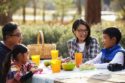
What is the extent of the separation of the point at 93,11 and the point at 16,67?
9.91m

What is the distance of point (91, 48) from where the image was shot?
6277mm

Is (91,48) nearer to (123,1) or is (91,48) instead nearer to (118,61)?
(118,61)

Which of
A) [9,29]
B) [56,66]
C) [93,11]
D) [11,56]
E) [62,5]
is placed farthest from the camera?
[62,5]

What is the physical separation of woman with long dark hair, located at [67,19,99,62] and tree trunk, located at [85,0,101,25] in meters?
8.41

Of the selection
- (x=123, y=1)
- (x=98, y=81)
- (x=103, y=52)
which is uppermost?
(x=123, y=1)

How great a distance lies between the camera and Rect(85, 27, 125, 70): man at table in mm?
5320

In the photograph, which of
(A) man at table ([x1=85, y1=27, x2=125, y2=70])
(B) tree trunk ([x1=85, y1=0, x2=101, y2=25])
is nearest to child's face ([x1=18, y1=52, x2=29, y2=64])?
(A) man at table ([x1=85, y1=27, x2=125, y2=70])

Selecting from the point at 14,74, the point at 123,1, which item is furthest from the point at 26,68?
the point at 123,1

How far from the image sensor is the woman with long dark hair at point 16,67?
502 cm

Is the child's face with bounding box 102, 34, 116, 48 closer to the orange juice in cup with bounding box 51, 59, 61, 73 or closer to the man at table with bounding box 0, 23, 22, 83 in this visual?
the orange juice in cup with bounding box 51, 59, 61, 73

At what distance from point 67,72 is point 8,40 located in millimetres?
785

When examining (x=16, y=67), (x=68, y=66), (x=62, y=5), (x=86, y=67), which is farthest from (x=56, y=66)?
(x=62, y=5)

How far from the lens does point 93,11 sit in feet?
48.6

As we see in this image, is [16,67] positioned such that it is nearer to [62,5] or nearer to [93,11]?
[93,11]
